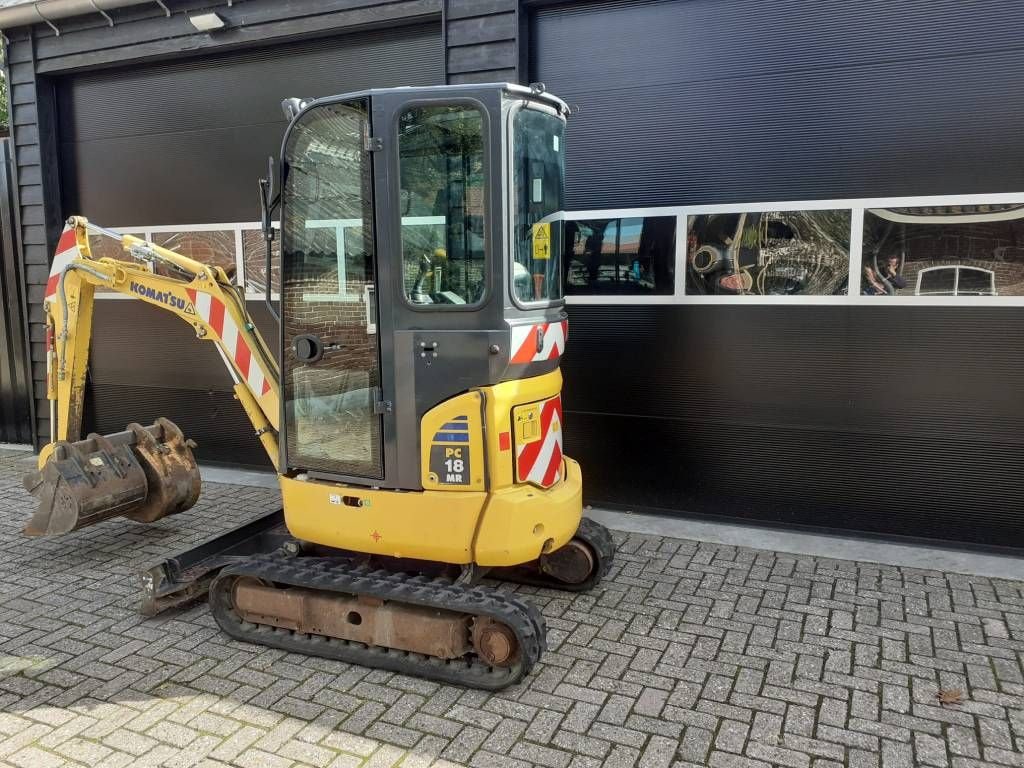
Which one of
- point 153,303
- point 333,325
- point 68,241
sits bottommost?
point 333,325

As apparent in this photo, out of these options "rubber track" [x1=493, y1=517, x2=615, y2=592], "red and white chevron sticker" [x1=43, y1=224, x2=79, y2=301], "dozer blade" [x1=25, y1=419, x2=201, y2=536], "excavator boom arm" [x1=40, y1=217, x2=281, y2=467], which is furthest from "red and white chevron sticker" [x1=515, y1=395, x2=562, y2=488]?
"red and white chevron sticker" [x1=43, y1=224, x2=79, y2=301]

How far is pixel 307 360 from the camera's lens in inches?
160

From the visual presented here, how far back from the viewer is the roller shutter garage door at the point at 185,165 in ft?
22.8

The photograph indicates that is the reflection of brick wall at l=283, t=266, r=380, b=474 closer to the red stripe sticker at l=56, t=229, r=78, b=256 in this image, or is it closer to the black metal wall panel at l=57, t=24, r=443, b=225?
the red stripe sticker at l=56, t=229, r=78, b=256

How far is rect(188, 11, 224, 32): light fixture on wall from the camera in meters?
6.93

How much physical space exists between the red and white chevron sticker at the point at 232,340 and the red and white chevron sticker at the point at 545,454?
5.42 feet

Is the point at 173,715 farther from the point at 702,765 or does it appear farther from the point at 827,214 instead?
the point at 827,214

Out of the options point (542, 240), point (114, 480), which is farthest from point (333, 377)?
point (114, 480)

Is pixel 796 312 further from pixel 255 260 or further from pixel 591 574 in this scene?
pixel 255 260

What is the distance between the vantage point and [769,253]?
18.6 feet

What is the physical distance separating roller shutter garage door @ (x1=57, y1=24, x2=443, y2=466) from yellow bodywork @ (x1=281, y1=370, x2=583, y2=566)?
3.56 m

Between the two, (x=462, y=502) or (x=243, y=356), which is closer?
(x=462, y=502)

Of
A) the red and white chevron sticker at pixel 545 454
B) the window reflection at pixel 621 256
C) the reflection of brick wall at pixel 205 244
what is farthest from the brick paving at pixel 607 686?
the reflection of brick wall at pixel 205 244

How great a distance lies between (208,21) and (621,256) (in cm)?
412
